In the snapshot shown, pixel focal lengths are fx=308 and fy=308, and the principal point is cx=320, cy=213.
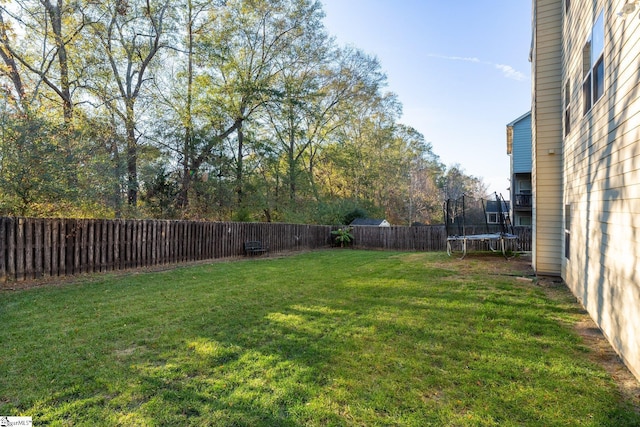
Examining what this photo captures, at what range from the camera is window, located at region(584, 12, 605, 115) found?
3578mm

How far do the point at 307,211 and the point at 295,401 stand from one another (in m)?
16.6

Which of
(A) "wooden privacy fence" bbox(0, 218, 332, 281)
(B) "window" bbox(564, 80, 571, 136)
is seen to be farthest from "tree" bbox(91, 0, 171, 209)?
(B) "window" bbox(564, 80, 571, 136)

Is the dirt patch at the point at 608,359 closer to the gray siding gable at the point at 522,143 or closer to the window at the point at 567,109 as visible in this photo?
the window at the point at 567,109

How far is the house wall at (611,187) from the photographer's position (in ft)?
8.27

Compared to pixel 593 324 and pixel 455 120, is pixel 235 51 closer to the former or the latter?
pixel 455 120

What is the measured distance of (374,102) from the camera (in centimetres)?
2508

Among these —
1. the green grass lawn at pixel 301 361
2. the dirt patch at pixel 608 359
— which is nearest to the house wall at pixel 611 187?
the dirt patch at pixel 608 359

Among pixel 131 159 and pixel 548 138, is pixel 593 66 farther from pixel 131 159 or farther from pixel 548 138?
pixel 131 159

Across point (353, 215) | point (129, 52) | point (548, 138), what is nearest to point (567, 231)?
point (548, 138)

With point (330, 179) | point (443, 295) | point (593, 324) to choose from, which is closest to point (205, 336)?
point (443, 295)

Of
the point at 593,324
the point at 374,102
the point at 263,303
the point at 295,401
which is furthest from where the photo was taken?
the point at 374,102

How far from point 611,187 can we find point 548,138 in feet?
12.7

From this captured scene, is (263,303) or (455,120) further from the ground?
(455,120)

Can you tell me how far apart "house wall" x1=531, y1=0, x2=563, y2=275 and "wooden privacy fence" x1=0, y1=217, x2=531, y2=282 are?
21.1 ft
